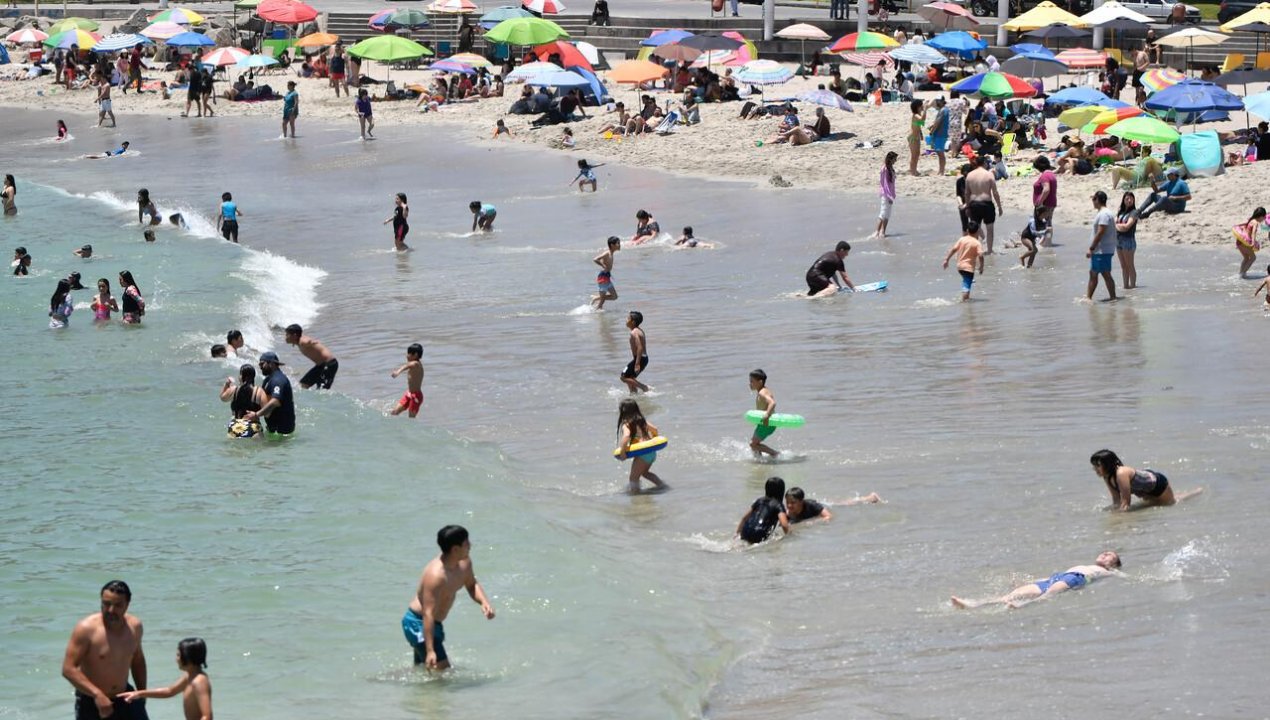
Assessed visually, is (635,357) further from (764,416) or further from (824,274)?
(824,274)

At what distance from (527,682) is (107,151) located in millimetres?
35184

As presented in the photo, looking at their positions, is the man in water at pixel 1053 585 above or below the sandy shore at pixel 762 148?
above

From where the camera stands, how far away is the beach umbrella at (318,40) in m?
50.0

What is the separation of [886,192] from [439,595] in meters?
16.7

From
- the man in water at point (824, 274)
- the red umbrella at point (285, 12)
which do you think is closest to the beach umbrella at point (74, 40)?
the red umbrella at point (285, 12)

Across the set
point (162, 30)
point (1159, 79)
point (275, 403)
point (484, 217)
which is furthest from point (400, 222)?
point (162, 30)

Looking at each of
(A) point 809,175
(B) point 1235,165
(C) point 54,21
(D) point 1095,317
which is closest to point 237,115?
(C) point 54,21

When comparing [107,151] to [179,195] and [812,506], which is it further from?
[812,506]

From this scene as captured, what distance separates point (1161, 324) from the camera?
18750 mm

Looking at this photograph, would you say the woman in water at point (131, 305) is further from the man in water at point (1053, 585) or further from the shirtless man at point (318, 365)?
the man in water at point (1053, 585)

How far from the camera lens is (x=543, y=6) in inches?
1961

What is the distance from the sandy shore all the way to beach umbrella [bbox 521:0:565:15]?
3.62 meters

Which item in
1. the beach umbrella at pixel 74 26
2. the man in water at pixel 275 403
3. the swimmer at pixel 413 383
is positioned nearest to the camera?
the man in water at pixel 275 403

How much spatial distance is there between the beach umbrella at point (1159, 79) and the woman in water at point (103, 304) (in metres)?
20.4
